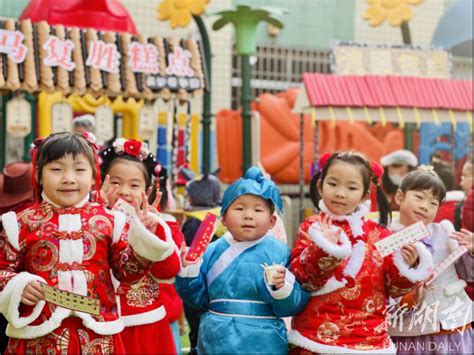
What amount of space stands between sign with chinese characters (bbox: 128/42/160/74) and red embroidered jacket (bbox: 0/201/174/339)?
477 cm

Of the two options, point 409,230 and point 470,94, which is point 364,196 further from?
point 470,94

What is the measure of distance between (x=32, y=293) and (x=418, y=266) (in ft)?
5.45

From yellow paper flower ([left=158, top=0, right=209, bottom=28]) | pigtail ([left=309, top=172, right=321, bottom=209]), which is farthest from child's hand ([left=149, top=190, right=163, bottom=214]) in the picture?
yellow paper flower ([left=158, top=0, right=209, bottom=28])

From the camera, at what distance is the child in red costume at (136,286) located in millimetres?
3592

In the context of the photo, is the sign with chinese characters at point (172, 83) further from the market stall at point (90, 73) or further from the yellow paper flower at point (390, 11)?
the yellow paper flower at point (390, 11)

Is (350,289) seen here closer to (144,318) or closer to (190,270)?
(190,270)

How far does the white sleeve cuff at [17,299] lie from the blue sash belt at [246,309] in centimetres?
90

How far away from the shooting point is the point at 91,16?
8.80 meters

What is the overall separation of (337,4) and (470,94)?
6166mm

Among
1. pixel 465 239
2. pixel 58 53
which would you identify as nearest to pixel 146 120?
pixel 58 53

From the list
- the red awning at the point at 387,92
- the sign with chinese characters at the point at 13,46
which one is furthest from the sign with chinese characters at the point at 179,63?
the sign with chinese characters at the point at 13,46

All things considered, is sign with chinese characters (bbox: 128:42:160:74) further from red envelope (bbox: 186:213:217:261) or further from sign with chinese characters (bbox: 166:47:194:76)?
red envelope (bbox: 186:213:217:261)

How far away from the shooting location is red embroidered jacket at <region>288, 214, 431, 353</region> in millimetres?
3281

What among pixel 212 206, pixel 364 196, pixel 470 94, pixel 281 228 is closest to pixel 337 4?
pixel 470 94
